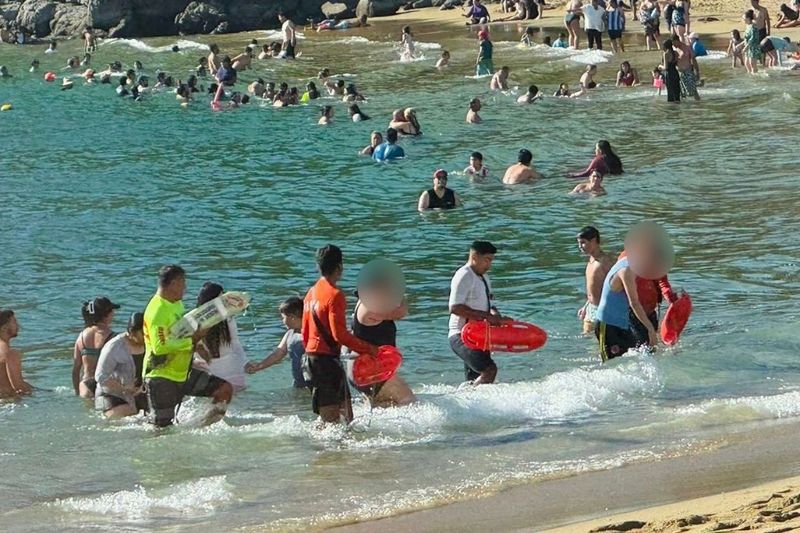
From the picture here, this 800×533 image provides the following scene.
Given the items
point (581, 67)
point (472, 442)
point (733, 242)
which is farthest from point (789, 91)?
point (472, 442)

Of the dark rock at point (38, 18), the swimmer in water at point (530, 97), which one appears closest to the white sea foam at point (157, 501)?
the swimmer in water at point (530, 97)

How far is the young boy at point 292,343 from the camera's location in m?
11.3

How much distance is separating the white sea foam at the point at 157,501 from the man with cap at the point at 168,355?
1.07 m

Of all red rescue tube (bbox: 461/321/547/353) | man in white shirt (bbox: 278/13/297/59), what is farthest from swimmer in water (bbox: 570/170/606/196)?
man in white shirt (bbox: 278/13/297/59)

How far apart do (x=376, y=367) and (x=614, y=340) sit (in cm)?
243

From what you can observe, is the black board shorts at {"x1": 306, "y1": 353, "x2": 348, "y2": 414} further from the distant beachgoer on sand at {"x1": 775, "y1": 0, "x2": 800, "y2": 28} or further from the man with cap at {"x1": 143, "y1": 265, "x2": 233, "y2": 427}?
the distant beachgoer on sand at {"x1": 775, "y1": 0, "x2": 800, "y2": 28}

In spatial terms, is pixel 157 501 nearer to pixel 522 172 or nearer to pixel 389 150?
pixel 522 172

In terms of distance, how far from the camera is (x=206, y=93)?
37.0 metres

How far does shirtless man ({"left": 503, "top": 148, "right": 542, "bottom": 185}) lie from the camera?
22.5 meters

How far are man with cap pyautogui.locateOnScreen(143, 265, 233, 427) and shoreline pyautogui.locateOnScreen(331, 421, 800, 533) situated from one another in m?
2.39

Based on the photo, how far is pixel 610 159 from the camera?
73.0 ft

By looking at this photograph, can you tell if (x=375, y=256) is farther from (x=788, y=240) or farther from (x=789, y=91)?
(x=789, y=91)

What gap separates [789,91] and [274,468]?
866 inches

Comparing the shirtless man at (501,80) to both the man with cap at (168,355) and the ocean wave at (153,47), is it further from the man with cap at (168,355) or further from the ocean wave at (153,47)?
the man with cap at (168,355)
